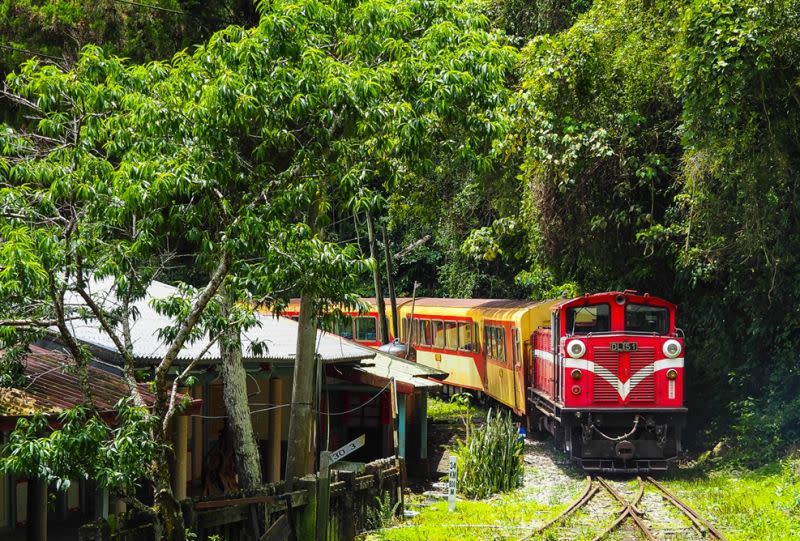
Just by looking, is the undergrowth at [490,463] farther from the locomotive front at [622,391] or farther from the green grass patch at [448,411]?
the green grass patch at [448,411]

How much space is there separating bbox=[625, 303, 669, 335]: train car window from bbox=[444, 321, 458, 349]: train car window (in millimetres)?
10576

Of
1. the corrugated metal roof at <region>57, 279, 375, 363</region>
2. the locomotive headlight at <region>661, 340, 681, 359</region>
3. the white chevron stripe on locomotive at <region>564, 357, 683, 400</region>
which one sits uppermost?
the corrugated metal roof at <region>57, 279, 375, 363</region>

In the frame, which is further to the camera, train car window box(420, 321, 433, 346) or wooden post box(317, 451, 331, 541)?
train car window box(420, 321, 433, 346)

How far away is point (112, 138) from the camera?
1020 centimetres

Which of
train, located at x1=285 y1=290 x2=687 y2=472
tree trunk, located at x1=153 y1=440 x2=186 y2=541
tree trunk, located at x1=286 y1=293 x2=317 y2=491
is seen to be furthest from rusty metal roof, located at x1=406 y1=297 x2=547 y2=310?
tree trunk, located at x1=153 y1=440 x2=186 y2=541

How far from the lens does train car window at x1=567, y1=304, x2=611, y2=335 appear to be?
697 inches

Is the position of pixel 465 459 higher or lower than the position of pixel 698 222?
lower

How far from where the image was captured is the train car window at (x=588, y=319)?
17703 mm

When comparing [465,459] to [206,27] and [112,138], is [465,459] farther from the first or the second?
[206,27]

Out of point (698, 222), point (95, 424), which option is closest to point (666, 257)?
point (698, 222)

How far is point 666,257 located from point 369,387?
24.8 feet

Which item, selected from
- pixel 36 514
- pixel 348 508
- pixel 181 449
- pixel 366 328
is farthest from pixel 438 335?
pixel 36 514

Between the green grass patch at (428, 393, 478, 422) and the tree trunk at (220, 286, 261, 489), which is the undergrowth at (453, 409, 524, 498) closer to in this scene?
the tree trunk at (220, 286, 261, 489)

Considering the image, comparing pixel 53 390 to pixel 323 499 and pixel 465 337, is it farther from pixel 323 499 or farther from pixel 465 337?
pixel 465 337
